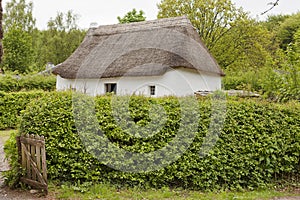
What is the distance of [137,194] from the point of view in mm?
5102

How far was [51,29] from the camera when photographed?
39.2 m

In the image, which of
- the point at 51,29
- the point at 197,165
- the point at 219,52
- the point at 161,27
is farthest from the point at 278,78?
the point at 51,29

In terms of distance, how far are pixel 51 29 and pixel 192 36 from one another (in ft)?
88.9

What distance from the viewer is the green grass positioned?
4.92 m

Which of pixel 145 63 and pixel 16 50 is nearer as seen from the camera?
pixel 145 63

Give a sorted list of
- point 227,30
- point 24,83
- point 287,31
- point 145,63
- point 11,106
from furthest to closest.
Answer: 1. point 287,31
2. point 227,30
3. point 24,83
4. point 145,63
5. point 11,106

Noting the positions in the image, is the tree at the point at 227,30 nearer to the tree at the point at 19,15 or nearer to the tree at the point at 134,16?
the tree at the point at 134,16

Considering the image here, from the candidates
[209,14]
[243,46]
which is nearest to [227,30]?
[243,46]

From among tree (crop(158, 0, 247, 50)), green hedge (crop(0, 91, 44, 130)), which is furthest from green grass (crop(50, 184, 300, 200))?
tree (crop(158, 0, 247, 50))

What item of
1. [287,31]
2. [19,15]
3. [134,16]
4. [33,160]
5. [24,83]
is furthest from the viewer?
[19,15]

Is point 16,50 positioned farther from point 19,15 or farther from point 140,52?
point 140,52

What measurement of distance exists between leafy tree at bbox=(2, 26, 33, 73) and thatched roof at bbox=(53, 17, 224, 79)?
14.5 metres

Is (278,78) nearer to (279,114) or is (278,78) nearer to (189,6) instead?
(279,114)

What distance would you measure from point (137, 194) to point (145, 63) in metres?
10.9
